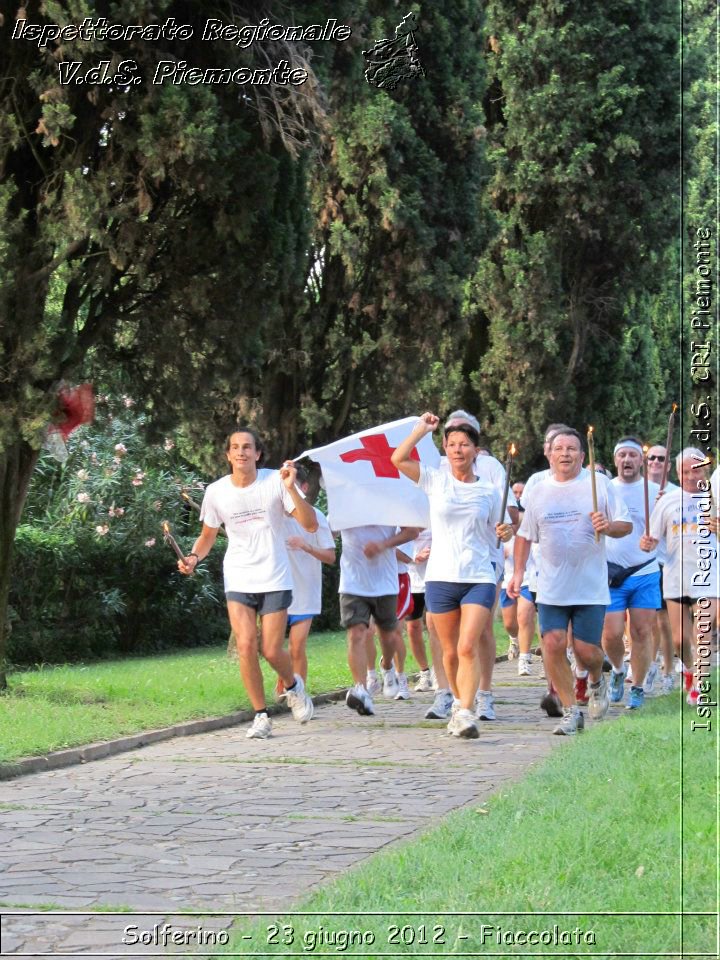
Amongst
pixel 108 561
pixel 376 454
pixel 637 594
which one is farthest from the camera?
pixel 108 561

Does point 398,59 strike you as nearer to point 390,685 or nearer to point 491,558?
point 390,685

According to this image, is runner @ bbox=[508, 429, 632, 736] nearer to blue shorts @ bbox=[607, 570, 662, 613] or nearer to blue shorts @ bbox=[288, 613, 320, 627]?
blue shorts @ bbox=[607, 570, 662, 613]

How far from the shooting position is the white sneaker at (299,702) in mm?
11797

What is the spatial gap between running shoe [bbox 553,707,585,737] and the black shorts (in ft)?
12.8

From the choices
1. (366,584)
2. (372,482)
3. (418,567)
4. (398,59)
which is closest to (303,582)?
(366,584)

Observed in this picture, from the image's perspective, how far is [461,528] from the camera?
10883 mm

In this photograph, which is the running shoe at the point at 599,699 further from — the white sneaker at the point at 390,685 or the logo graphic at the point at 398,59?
the logo graphic at the point at 398,59

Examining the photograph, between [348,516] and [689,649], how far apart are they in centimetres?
295

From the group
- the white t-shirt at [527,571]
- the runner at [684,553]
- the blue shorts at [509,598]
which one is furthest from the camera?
the blue shorts at [509,598]

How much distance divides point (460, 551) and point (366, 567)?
6.72 feet

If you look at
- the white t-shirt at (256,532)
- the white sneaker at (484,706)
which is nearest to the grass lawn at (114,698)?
the white t-shirt at (256,532)

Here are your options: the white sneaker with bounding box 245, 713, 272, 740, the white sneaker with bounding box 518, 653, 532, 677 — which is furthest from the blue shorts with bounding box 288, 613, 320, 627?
the white sneaker with bounding box 518, 653, 532, 677

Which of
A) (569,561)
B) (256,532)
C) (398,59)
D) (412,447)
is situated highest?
(398,59)

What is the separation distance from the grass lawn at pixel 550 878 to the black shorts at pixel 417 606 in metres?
6.66
